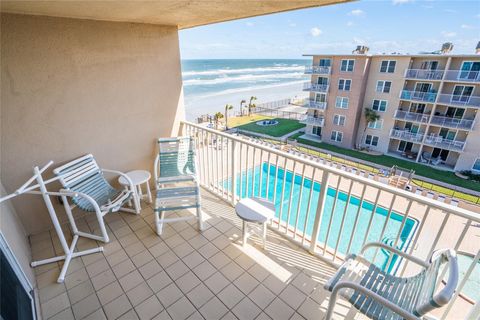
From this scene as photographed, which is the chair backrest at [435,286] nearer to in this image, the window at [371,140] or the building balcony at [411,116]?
the building balcony at [411,116]

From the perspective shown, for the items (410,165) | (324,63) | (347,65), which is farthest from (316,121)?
(410,165)

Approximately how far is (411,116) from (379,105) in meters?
1.86

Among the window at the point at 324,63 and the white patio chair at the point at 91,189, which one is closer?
the white patio chair at the point at 91,189

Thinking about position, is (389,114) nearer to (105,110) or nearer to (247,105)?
(247,105)

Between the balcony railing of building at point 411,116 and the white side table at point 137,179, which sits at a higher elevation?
the white side table at point 137,179

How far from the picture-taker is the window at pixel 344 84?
46.8ft

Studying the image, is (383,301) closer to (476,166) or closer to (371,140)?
(371,140)

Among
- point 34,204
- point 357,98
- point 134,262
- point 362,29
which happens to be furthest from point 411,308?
point 362,29

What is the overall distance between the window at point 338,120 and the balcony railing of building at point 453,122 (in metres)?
4.78

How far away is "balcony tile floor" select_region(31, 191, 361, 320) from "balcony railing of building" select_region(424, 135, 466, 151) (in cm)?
1567

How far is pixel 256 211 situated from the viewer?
2.36 metres

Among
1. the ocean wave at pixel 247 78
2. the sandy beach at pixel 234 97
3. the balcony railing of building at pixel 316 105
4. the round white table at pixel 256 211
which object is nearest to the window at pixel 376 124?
the balcony railing of building at pixel 316 105

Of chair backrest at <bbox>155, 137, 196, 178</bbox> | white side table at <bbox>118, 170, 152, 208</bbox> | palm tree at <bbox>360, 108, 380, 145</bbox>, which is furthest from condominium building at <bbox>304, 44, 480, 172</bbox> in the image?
white side table at <bbox>118, 170, 152, 208</bbox>

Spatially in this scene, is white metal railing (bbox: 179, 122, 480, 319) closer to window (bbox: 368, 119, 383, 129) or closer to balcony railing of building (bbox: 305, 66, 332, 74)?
window (bbox: 368, 119, 383, 129)
